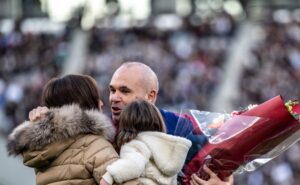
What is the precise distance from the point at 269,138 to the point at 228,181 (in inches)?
17.3

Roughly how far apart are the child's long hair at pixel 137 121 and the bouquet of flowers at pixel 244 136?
0.26 m

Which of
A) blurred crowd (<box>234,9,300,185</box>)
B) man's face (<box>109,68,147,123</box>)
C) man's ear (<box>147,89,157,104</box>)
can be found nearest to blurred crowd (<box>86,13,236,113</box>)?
blurred crowd (<box>234,9,300,185</box>)

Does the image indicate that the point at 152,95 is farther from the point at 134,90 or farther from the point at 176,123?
the point at 176,123

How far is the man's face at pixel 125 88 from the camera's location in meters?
6.24

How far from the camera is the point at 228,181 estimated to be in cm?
563

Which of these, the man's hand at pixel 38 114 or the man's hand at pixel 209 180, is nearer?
the man's hand at pixel 38 114

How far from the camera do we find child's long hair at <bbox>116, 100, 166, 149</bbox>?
17.5 feet

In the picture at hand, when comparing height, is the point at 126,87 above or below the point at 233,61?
above

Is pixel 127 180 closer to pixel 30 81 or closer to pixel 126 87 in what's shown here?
pixel 126 87

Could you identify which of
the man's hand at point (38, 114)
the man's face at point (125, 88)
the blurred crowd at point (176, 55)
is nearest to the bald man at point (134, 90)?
the man's face at point (125, 88)

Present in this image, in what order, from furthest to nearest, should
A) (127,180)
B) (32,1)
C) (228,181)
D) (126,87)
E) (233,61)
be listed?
1. (32,1)
2. (233,61)
3. (126,87)
4. (228,181)
5. (127,180)

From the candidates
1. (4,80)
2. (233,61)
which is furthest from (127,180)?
(233,61)

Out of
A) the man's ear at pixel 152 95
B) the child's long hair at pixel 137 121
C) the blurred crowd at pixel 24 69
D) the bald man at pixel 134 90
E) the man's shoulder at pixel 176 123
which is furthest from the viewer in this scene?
the blurred crowd at pixel 24 69

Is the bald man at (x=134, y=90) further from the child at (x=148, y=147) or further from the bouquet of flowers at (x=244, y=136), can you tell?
the child at (x=148, y=147)
